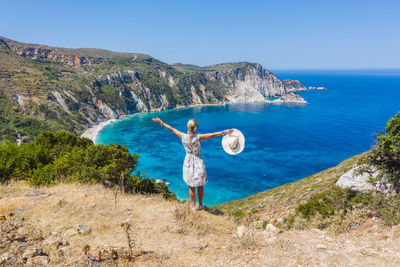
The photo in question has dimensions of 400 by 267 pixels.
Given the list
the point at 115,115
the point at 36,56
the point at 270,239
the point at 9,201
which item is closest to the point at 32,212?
the point at 9,201

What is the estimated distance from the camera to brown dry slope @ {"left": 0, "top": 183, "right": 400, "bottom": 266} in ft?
13.5

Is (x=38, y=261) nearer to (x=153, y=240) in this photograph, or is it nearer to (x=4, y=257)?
(x=4, y=257)

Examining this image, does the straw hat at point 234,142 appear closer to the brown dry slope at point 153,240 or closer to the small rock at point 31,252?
the brown dry slope at point 153,240

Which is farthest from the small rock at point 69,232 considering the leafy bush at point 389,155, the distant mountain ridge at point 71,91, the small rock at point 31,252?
the distant mountain ridge at point 71,91

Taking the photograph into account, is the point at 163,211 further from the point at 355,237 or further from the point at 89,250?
the point at 355,237

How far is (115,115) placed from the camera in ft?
446

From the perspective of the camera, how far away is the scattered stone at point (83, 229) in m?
5.21

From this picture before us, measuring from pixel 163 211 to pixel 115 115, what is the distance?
460 feet

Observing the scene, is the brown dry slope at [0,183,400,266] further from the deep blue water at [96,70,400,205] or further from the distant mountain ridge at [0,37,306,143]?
the distant mountain ridge at [0,37,306,143]

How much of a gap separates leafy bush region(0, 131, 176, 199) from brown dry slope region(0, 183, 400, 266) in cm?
201

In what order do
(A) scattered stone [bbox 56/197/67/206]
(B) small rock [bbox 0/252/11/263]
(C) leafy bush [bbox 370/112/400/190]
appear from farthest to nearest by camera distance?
(C) leafy bush [bbox 370/112/400/190], (A) scattered stone [bbox 56/197/67/206], (B) small rock [bbox 0/252/11/263]

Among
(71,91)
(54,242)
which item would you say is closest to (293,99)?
(71,91)

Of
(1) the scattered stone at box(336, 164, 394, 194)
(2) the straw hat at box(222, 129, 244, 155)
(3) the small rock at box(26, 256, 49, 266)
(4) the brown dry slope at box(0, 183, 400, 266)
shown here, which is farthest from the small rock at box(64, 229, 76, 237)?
(1) the scattered stone at box(336, 164, 394, 194)

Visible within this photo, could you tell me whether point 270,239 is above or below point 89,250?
below
